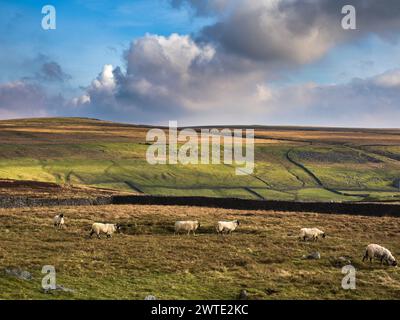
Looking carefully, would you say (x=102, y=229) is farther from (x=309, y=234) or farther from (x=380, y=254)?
(x=380, y=254)

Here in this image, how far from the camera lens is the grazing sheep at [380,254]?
29578 mm

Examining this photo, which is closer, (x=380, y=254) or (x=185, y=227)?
(x=380, y=254)

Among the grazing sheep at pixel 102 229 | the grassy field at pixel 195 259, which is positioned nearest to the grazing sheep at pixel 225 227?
the grassy field at pixel 195 259

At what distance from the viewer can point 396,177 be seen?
150 metres

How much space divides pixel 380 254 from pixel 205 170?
4468 inches

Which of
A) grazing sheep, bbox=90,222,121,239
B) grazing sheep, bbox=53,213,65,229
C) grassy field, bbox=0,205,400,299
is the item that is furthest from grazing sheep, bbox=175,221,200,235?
grazing sheep, bbox=53,213,65,229

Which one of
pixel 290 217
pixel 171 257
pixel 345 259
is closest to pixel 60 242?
pixel 171 257

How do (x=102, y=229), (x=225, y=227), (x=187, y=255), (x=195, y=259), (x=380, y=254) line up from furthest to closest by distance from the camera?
1. (x=225, y=227)
2. (x=102, y=229)
3. (x=187, y=255)
4. (x=380, y=254)
5. (x=195, y=259)

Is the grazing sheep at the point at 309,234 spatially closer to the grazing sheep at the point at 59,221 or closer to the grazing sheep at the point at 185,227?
the grazing sheep at the point at 185,227

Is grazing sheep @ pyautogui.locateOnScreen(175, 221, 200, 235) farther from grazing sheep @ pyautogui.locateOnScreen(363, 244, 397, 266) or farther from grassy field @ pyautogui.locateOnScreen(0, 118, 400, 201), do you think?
grassy field @ pyautogui.locateOnScreen(0, 118, 400, 201)

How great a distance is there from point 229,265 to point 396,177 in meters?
133

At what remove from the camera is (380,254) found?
29906mm

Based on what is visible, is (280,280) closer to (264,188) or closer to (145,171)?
(264,188)

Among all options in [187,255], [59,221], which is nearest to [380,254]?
[187,255]
